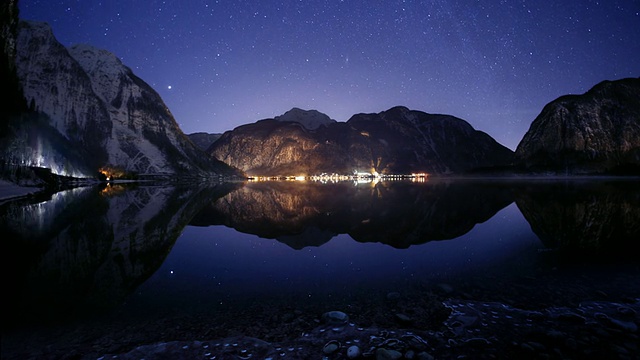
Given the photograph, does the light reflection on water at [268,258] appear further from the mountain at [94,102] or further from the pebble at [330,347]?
the mountain at [94,102]

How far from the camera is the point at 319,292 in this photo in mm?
8281

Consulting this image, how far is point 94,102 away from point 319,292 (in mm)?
191230

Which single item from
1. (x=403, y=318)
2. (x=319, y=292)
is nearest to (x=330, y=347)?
(x=403, y=318)

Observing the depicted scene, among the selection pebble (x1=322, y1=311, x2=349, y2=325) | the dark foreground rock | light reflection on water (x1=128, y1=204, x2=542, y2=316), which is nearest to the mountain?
light reflection on water (x1=128, y1=204, x2=542, y2=316)

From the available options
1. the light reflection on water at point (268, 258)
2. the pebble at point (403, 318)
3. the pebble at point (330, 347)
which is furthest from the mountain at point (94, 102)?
the pebble at point (403, 318)

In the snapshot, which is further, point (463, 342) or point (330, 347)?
point (463, 342)

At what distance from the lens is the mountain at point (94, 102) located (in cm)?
12219

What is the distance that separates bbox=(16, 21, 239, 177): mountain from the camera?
4811 inches

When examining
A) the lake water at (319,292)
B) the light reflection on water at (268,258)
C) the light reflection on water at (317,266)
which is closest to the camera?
the lake water at (319,292)

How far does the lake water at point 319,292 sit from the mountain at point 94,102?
4799 inches

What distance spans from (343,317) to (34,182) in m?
88.2

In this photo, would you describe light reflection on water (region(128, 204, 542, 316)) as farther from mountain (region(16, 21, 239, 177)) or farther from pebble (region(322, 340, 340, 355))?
mountain (region(16, 21, 239, 177))

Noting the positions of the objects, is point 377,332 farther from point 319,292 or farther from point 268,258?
point 268,258

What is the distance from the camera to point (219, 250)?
43.7 feet
